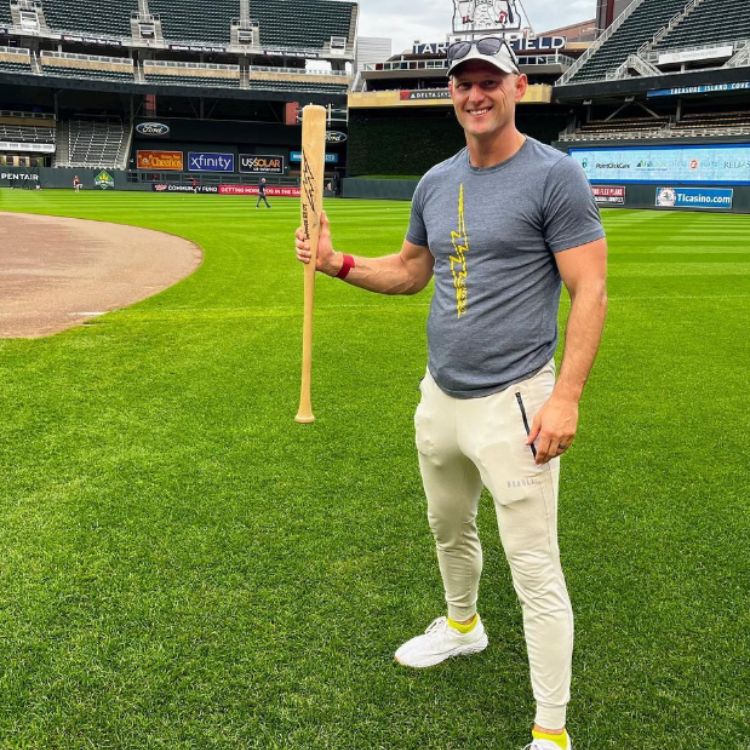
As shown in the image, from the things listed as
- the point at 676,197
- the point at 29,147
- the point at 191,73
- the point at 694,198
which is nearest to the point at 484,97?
the point at 694,198

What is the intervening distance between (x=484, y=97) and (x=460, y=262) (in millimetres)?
523

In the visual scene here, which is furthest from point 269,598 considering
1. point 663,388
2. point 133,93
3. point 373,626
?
point 133,93

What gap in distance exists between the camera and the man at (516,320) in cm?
226

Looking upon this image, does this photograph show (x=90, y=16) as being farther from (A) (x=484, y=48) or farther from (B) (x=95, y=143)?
(A) (x=484, y=48)

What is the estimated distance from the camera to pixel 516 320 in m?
2.39

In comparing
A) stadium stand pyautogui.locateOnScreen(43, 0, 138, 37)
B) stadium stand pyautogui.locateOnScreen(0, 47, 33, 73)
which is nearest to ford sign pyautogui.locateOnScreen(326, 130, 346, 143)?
stadium stand pyautogui.locateOnScreen(43, 0, 138, 37)

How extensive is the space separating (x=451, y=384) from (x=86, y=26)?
65338 millimetres

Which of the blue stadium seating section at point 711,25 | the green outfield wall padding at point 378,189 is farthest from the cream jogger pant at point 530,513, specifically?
the blue stadium seating section at point 711,25

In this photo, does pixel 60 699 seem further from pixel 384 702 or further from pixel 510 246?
pixel 510 246

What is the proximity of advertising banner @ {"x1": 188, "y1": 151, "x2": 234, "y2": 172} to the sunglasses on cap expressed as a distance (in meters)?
58.9

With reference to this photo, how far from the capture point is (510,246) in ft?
7.66

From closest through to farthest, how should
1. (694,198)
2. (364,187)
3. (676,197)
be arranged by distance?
(694,198), (676,197), (364,187)

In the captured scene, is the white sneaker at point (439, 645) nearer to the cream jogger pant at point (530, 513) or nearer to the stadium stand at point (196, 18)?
the cream jogger pant at point (530, 513)

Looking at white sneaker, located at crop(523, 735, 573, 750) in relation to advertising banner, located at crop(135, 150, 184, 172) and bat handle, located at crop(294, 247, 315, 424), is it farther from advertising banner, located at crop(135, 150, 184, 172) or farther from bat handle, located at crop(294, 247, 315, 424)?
advertising banner, located at crop(135, 150, 184, 172)
